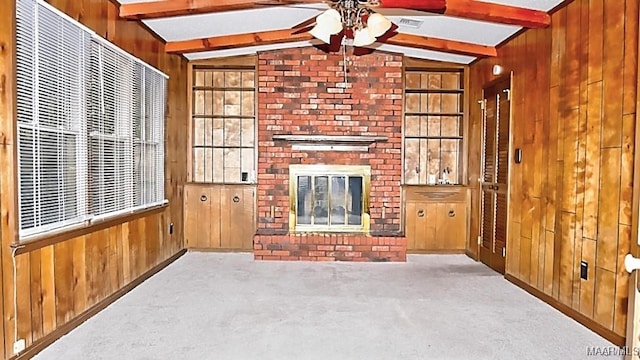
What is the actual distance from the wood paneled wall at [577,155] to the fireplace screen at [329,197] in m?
1.98

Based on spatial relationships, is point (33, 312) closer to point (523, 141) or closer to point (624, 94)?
point (624, 94)

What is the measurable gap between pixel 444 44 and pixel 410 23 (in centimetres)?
81

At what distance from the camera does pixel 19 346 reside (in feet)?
9.03

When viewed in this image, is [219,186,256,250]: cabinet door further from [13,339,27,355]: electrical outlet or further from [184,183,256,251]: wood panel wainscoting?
[13,339,27,355]: electrical outlet

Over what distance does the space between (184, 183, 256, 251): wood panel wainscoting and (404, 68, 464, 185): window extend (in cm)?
231

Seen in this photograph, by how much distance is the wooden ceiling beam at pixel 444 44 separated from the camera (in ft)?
18.4

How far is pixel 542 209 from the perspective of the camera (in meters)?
4.29

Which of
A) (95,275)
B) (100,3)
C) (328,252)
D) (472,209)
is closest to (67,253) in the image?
(95,275)

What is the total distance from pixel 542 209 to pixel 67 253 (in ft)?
12.9

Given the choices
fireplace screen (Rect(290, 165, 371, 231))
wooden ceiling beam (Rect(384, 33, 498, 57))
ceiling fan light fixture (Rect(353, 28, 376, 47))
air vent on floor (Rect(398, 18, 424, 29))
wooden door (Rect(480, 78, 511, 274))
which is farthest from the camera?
fireplace screen (Rect(290, 165, 371, 231))

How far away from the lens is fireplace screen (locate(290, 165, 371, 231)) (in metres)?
6.25

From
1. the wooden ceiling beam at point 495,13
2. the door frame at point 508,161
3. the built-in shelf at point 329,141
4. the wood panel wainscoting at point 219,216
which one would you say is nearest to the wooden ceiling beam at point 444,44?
the door frame at point 508,161

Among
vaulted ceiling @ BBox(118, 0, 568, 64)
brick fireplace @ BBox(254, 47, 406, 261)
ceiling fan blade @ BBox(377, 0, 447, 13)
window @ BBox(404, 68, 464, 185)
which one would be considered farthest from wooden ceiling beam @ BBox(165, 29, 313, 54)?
ceiling fan blade @ BBox(377, 0, 447, 13)

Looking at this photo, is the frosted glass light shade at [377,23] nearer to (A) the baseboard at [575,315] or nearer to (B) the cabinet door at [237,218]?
(A) the baseboard at [575,315]
